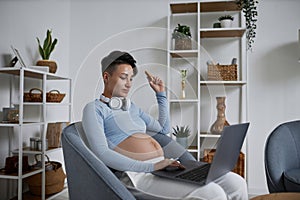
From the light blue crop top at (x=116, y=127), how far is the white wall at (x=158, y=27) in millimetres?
1351

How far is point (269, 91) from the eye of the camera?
2.66m

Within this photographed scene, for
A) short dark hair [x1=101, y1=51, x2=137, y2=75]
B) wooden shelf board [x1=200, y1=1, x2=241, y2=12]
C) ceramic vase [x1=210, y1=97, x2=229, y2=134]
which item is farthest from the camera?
wooden shelf board [x1=200, y1=1, x2=241, y2=12]

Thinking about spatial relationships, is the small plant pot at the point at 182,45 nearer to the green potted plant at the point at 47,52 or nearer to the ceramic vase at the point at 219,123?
the ceramic vase at the point at 219,123

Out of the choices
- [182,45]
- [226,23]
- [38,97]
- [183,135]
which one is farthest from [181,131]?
[226,23]

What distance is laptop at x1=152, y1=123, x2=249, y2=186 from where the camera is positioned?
854 millimetres

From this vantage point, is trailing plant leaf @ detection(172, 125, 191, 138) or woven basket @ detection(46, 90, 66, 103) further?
woven basket @ detection(46, 90, 66, 103)

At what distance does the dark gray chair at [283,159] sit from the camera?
1705mm

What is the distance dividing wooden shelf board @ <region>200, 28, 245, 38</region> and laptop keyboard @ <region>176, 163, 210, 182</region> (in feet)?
5.54

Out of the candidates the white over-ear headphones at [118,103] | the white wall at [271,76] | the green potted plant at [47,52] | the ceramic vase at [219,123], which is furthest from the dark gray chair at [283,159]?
the green potted plant at [47,52]

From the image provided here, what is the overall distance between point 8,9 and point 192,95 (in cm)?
168

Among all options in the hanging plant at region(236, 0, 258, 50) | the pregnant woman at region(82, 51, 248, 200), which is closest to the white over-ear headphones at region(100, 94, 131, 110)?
the pregnant woman at region(82, 51, 248, 200)

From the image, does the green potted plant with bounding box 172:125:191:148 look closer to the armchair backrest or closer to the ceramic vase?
the ceramic vase

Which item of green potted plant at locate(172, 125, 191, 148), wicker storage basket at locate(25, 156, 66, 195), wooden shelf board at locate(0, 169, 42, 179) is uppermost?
green potted plant at locate(172, 125, 191, 148)

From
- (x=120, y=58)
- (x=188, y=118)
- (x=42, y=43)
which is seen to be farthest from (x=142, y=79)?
(x=42, y=43)
